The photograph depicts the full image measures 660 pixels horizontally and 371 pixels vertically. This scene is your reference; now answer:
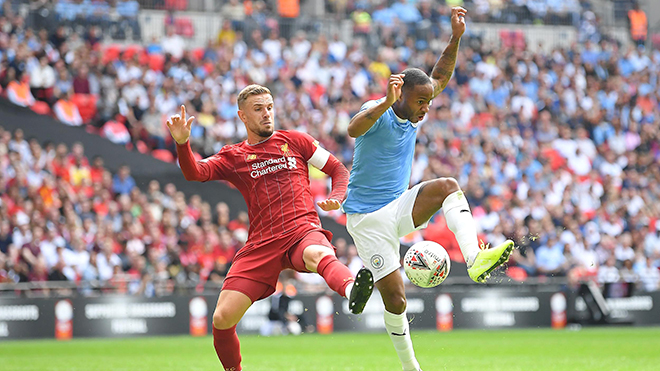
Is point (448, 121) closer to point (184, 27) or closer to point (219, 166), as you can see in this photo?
point (184, 27)

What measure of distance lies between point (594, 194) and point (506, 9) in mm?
9169

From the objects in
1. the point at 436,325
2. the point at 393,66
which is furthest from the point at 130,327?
the point at 393,66

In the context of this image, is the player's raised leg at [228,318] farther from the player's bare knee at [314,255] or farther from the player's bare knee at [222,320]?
the player's bare knee at [314,255]

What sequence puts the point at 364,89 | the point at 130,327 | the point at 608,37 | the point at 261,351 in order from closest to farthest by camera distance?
1. the point at 261,351
2. the point at 130,327
3. the point at 364,89
4. the point at 608,37

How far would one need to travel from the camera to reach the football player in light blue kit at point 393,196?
745 centimetres

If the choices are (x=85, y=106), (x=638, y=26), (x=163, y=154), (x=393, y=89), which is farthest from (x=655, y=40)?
(x=393, y=89)

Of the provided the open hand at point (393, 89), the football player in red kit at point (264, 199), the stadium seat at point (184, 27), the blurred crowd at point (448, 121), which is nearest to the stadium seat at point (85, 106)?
the blurred crowd at point (448, 121)

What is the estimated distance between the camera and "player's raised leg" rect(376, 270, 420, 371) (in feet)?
25.6

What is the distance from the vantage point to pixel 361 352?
1372cm

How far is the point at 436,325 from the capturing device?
1861 cm

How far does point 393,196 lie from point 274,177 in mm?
1023

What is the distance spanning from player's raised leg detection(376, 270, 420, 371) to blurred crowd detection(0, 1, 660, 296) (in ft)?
32.4

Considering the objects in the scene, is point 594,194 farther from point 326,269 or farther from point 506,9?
point 326,269

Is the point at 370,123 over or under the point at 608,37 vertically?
under
